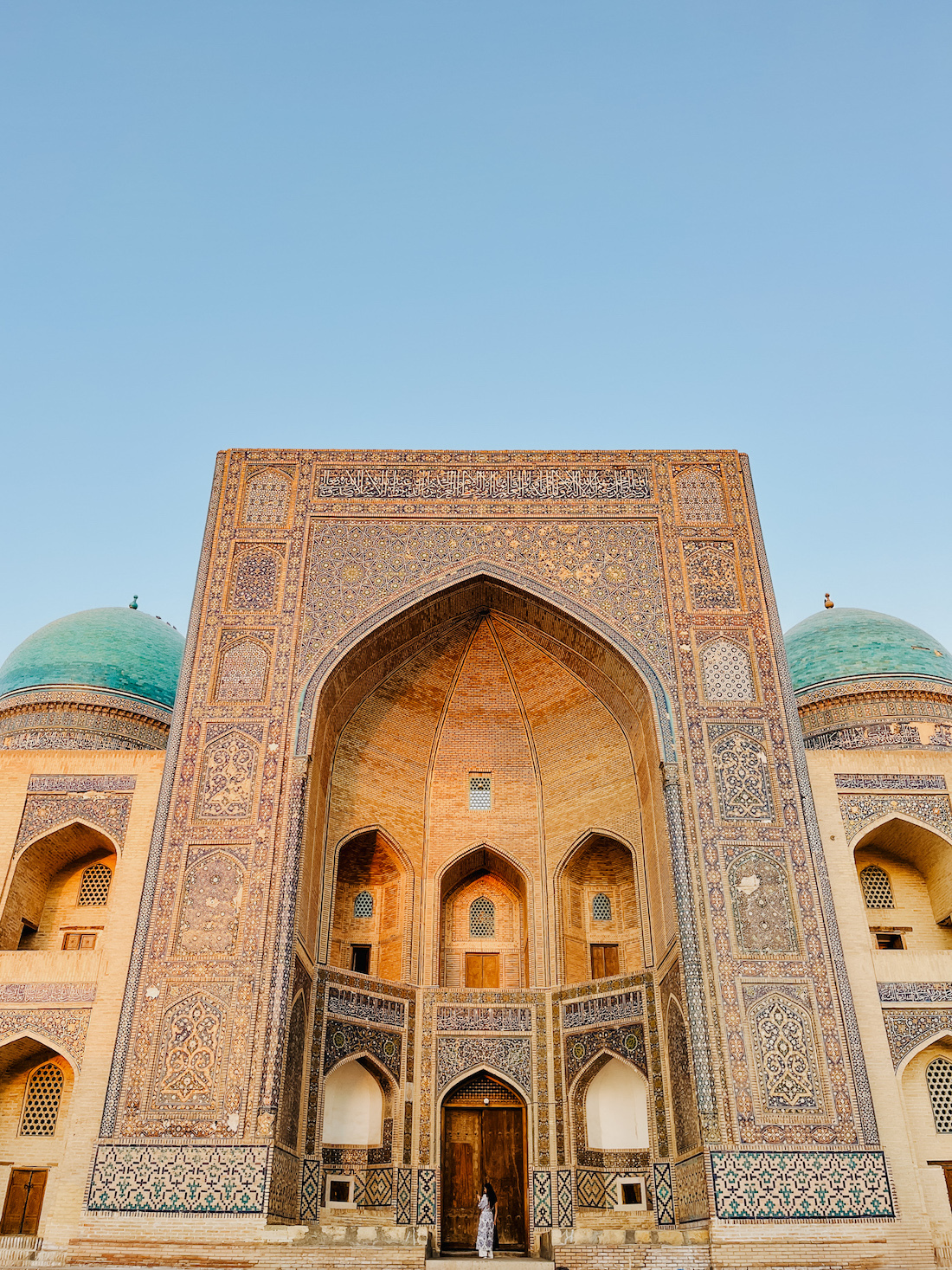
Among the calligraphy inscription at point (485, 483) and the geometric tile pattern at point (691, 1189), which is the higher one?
the calligraphy inscription at point (485, 483)

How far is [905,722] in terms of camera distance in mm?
13031

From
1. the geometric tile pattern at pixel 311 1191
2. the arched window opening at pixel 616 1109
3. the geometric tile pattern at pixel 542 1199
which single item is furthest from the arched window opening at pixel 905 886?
the geometric tile pattern at pixel 311 1191

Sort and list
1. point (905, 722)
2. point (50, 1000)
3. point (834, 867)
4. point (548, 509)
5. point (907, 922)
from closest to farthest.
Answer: point (50, 1000), point (834, 867), point (907, 922), point (548, 509), point (905, 722)

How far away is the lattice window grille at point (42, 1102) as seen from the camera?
8969 mm

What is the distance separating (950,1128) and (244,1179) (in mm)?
5356

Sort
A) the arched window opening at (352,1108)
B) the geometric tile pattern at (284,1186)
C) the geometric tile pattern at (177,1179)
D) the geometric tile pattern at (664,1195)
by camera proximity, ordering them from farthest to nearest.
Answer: the arched window opening at (352,1108) → the geometric tile pattern at (664,1195) → the geometric tile pattern at (284,1186) → the geometric tile pattern at (177,1179)

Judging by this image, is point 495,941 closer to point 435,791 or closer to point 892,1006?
point 435,791

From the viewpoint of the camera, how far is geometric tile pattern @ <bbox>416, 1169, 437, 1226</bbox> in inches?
379

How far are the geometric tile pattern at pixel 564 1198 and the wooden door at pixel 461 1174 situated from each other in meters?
0.74

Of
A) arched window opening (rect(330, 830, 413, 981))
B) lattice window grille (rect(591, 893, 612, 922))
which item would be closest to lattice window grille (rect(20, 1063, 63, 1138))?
arched window opening (rect(330, 830, 413, 981))

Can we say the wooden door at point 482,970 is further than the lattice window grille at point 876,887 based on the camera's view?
Yes

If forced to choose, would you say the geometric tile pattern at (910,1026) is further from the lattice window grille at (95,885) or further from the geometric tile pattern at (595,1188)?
the lattice window grille at (95,885)

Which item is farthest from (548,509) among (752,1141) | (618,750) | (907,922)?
(752,1141)

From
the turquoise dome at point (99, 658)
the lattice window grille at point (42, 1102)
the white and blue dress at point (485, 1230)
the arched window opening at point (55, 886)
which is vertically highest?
the turquoise dome at point (99, 658)
